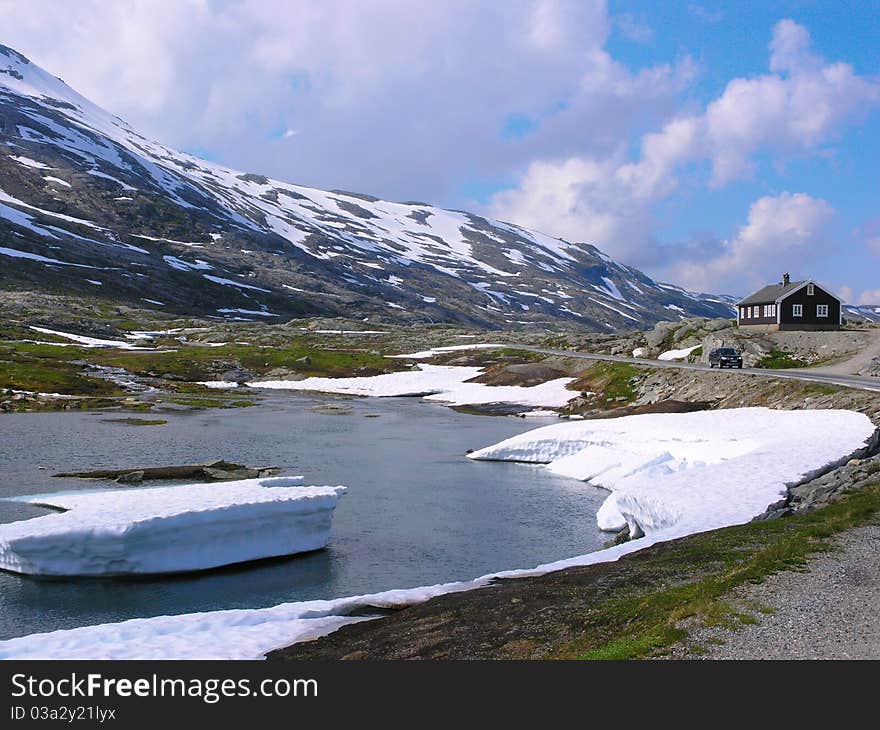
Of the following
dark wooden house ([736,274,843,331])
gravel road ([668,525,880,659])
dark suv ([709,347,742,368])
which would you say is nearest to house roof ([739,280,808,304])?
dark wooden house ([736,274,843,331])

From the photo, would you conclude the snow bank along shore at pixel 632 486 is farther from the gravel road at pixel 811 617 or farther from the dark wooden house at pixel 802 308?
the dark wooden house at pixel 802 308

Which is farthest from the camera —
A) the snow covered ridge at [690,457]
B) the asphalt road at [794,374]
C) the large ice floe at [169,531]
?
the asphalt road at [794,374]

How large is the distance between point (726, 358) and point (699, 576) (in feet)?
178

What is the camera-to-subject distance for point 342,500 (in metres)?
35.8

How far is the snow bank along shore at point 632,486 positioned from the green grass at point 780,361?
85.5ft

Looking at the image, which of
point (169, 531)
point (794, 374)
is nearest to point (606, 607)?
point (169, 531)

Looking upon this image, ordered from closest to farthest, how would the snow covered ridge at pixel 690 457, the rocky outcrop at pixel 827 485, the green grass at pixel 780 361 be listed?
the rocky outcrop at pixel 827 485 → the snow covered ridge at pixel 690 457 → the green grass at pixel 780 361

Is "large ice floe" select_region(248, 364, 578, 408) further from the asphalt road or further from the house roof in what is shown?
the house roof

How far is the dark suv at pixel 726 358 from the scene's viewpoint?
225 ft

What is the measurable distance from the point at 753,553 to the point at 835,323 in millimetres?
76134

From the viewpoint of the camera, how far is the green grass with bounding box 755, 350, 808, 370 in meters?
71.4

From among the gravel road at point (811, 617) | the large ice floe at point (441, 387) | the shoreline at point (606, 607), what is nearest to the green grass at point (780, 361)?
the large ice floe at point (441, 387)

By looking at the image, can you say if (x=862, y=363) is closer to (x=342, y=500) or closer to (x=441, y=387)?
(x=441, y=387)

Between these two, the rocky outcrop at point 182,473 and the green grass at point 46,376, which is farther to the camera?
the green grass at point 46,376
